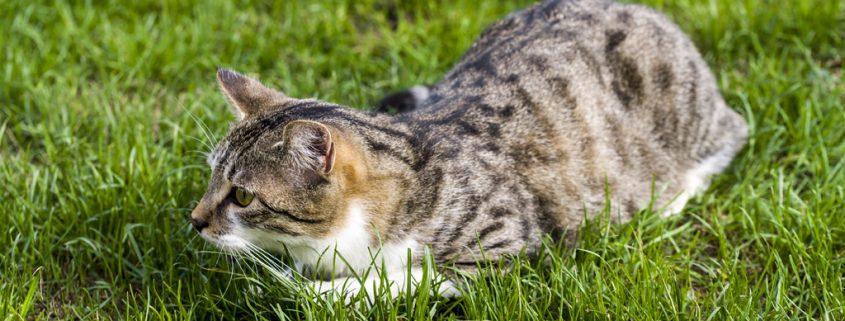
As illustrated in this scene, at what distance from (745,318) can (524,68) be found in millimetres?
1457

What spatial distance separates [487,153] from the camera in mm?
3832

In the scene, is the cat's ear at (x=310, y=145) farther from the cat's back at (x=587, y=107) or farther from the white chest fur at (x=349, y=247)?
the cat's back at (x=587, y=107)

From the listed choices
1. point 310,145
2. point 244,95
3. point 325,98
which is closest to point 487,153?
point 310,145

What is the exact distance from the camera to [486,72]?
431cm

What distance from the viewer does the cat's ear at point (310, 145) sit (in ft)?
10.4

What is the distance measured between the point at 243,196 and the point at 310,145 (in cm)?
39

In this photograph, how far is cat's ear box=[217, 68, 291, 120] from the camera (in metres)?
3.74

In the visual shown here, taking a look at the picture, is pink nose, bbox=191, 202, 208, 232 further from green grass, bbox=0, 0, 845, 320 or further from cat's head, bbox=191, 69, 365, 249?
green grass, bbox=0, 0, 845, 320

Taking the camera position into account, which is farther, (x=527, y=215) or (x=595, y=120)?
(x=595, y=120)

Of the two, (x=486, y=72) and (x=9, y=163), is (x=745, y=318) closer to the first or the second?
(x=486, y=72)

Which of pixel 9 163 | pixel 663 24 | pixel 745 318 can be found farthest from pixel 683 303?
pixel 9 163

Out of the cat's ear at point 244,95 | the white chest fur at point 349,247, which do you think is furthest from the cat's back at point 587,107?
the cat's ear at point 244,95

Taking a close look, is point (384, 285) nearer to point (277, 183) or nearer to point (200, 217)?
point (277, 183)

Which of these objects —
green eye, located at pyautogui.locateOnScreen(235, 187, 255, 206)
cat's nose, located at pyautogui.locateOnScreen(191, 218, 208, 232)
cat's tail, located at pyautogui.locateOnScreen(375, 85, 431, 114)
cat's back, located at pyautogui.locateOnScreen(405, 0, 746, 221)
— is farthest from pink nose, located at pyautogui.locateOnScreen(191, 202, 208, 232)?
cat's tail, located at pyautogui.locateOnScreen(375, 85, 431, 114)
